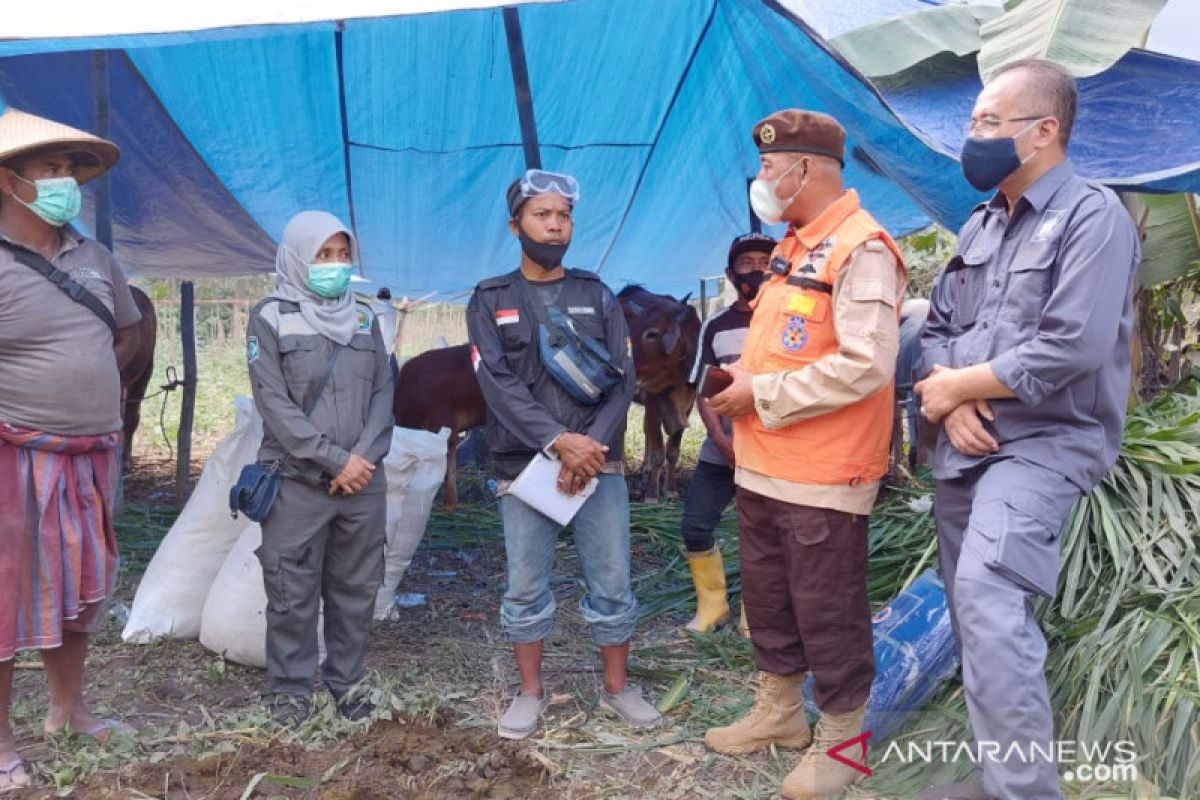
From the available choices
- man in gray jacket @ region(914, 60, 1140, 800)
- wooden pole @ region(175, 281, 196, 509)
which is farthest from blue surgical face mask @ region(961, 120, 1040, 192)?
wooden pole @ region(175, 281, 196, 509)

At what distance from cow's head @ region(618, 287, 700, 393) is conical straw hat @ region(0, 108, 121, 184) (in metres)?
4.12

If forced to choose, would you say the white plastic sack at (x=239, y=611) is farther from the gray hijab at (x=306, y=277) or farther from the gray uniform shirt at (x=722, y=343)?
the gray uniform shirt at (x=722, y=343)

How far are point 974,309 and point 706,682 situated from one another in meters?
2.03

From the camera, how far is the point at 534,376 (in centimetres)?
374

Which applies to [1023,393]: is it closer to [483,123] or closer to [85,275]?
[85,275]

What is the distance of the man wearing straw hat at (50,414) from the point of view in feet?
10.7

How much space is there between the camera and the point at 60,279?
3359 millimetres

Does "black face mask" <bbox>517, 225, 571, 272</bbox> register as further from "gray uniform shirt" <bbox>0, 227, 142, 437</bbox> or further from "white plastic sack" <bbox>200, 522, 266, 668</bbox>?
"white plastic sack" <bbox>200, 522, 266, 668</bbox>

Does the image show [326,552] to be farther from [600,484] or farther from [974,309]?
[974,309]

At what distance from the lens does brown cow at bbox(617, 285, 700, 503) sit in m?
7.21

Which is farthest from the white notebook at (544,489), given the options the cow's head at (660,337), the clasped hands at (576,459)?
the cow's head at (660,337)

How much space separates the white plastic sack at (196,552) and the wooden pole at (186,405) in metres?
2.45

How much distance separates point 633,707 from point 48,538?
211cm

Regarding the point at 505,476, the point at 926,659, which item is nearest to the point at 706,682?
the point at 926,659
